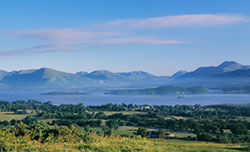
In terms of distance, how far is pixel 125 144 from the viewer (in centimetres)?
1026

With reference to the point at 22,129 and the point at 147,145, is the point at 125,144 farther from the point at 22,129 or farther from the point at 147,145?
the point at 22,129

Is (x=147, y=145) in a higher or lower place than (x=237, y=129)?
higher

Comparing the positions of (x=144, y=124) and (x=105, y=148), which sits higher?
(x=105, y=148)

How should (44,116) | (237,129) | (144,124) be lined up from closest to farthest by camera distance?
(237,129), (144,124), (44,116)

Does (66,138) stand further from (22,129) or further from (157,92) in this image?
(157,92)

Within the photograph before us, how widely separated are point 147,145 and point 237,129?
84.0ft

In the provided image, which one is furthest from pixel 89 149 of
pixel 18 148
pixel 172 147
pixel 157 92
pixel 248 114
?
pixel 157 92

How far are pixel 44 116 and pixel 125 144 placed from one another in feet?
167

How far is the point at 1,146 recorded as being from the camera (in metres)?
8.77

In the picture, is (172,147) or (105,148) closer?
(105,148)

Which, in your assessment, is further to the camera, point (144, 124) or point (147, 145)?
point (144, 124)

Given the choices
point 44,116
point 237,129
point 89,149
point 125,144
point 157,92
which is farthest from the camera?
point 157,92

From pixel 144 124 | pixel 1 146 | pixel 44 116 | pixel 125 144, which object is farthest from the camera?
pixel 44 116

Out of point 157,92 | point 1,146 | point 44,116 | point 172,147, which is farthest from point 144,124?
point 157,92
